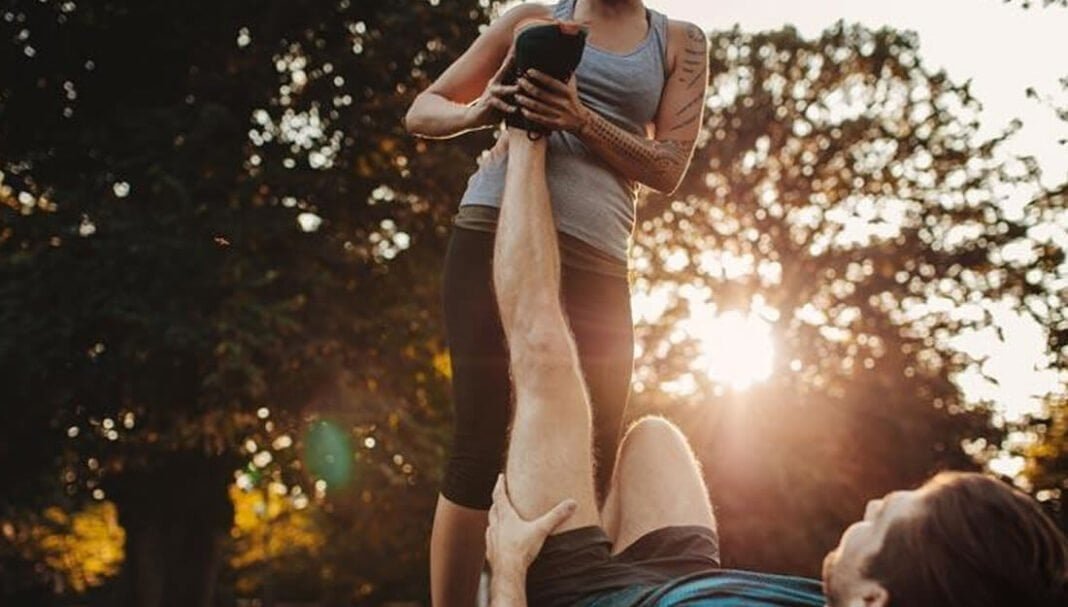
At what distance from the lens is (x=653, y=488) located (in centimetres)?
267

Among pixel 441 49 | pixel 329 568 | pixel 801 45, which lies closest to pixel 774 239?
pixel 801 45

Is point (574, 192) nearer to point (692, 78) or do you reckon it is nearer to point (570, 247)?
point (570, 247)

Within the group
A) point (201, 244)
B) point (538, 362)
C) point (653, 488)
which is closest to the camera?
point (538, 362)

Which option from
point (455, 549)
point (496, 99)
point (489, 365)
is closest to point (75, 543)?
point (455, 549)

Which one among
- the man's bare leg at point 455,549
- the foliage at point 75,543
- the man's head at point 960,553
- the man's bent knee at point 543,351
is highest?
the man's bent knee at point 543,351

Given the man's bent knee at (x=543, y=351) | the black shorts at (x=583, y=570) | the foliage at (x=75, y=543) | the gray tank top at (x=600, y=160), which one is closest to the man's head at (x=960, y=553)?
the black shorts at (x=583, y=570)

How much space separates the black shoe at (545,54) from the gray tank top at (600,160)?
11.1 inches

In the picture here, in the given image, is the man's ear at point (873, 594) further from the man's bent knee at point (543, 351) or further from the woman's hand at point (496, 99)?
the woman's hand at point (496, 99)

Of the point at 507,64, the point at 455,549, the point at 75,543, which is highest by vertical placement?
the point at 507,64

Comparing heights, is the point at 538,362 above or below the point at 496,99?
below

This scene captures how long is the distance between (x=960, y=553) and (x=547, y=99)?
1376 millimetres

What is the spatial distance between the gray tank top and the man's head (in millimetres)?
1291

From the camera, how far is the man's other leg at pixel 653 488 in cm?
261

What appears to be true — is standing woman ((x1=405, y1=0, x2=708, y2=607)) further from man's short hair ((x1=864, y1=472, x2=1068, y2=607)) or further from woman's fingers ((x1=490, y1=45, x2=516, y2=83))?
man's short hair ((x1=864, y1=472, x2=1068, y2=607))
